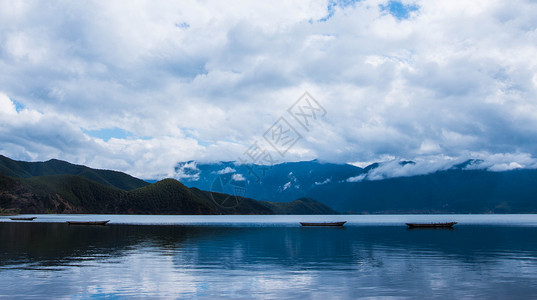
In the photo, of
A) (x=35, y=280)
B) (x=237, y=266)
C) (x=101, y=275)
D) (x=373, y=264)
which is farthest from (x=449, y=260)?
(x=35, y=280)

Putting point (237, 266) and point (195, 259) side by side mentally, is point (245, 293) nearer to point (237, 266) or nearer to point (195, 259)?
point (237, 266)

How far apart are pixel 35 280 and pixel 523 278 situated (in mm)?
52677

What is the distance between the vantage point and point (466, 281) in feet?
161

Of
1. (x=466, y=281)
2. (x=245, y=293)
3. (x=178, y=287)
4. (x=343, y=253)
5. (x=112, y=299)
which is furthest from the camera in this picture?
(x=343, y=253)

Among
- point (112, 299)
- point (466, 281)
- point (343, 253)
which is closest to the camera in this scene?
point (112, 299)

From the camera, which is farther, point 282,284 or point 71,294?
point 282,284

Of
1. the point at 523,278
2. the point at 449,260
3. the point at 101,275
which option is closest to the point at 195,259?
the point at 101,275

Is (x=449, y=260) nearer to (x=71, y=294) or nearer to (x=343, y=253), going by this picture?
(x=343, y=253)

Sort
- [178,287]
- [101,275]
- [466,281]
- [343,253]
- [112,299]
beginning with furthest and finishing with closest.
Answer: [343,253]
[101,275]
[466,281]
[178,287]
[112,299]

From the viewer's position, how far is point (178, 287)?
45.6 metres

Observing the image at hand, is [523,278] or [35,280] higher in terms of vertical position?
[35,280]

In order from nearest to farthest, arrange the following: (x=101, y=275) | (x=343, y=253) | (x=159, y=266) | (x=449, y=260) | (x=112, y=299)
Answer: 1. (x=112, y=299)
2. (x=101, y=275)
3. (x=159, y=266)
4. (x=449, y=260)
5. (x=343, y=253)

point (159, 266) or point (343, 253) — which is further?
point (343, 253)

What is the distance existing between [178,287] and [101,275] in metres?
12.7
